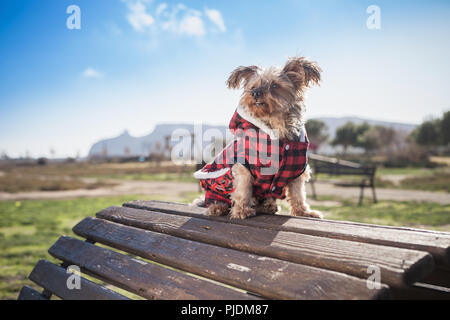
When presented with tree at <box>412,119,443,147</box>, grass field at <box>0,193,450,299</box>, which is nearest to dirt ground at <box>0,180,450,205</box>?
grass field at <box>0,193,450,299</box>

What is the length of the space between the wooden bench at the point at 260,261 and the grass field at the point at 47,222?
2.85 meters

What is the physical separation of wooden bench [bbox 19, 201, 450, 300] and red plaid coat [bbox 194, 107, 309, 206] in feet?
1.23

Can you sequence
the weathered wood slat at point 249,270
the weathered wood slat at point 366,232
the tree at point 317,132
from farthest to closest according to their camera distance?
1. the tree at point 317,132
2. the weathered wood slat at point 366,232
3. the weathered wood slat at point 249,270

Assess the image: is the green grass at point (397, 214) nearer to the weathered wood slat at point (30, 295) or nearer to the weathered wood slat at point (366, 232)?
the weathered wood slat at point (366, 232)

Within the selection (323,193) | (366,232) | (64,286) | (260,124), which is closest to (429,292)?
(366,232)

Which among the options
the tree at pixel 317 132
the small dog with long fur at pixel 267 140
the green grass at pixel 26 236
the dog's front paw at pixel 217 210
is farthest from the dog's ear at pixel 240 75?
the tree at pixel 317 132

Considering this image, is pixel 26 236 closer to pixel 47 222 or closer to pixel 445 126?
pixel 47 222

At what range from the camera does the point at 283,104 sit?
297 cm

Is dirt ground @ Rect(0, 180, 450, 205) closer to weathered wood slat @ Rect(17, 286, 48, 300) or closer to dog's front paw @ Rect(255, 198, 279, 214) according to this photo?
dog's front paw @ Rect(255, 198, 279, 214)

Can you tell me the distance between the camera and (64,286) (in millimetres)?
2820

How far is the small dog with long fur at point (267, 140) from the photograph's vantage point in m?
2.95

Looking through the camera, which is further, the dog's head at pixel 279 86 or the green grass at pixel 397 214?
the green grass at pixel 397 214

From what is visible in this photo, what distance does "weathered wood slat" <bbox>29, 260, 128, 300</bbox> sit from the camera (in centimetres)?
240
